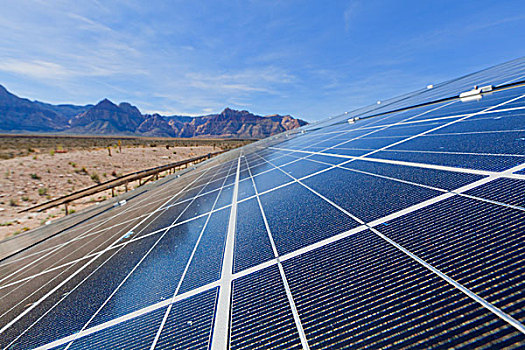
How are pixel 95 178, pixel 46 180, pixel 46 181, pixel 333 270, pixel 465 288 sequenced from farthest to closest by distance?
pixel 95 178 → pixel 46 180 → pixel 46 181 → pixel 333 270 → pixel 465 288

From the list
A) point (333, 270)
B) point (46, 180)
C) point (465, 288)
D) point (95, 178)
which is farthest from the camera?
point (95, 178)

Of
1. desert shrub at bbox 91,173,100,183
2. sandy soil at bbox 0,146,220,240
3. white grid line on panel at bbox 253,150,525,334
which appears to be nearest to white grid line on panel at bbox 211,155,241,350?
white grid line on panel at bbox 253,150,525,334

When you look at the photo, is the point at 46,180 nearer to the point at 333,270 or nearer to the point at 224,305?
the point at 224,305

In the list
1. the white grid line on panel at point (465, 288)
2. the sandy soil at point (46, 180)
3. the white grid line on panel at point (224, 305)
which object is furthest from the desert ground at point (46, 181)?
the white grid line on panel at point (465, 288)

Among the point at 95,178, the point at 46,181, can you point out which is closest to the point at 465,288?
the point at 95,178

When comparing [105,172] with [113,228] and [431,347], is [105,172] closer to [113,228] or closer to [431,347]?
[113,228]
